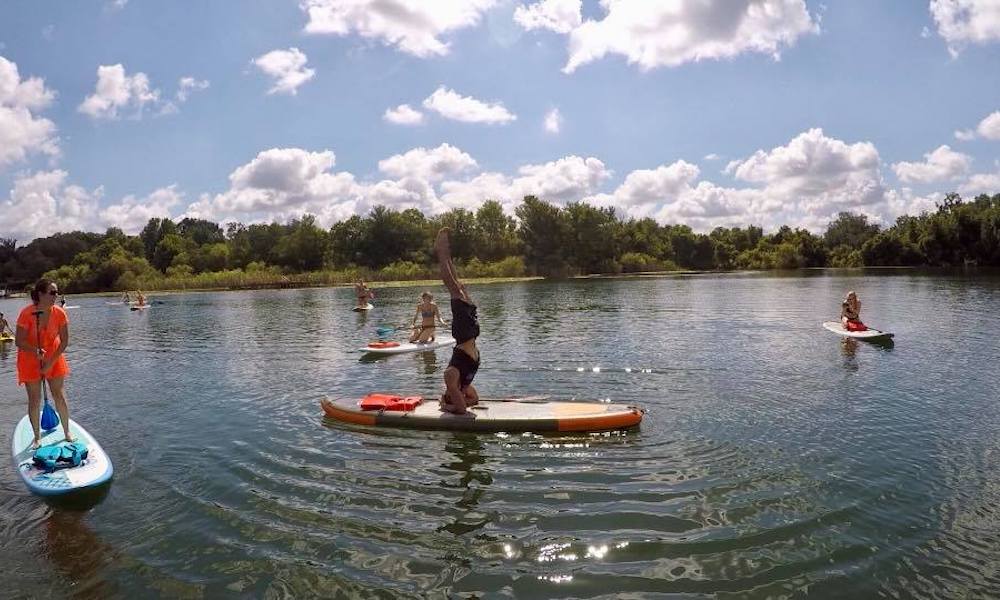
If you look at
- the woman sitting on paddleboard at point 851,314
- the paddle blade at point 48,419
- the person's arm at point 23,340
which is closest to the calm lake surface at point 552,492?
the paddle blade at point 48,419

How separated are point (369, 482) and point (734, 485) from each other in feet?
17.0

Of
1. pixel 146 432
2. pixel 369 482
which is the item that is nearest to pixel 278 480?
pixel 369 482

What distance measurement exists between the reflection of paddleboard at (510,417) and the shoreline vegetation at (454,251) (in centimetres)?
8014

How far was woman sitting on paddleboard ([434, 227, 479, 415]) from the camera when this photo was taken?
36.0ft

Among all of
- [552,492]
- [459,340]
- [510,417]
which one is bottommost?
[552,492]

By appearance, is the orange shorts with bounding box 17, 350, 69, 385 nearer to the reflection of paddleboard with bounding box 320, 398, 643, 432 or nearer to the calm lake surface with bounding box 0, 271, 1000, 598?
the calm lake surface with bounding box 0, 271, 1000, 598

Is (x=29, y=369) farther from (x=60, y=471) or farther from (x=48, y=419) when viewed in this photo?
(x=60, y=471)

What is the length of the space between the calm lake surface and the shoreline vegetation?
77.8 meters

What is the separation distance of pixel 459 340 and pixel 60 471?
6.38 metres

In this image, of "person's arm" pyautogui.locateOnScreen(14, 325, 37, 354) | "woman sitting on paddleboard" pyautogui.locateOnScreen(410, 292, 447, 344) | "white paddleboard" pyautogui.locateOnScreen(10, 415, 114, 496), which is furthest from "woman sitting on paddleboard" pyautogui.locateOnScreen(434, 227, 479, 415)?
"woman sitting on paddleboard" pyautogui.locateOnScreen(410, 292, 447, 344)

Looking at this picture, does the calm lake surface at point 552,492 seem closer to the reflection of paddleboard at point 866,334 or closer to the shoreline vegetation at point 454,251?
the reflection of paddleboard at point 866,334

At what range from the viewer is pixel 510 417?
11391mm

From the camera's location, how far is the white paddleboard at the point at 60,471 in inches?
343

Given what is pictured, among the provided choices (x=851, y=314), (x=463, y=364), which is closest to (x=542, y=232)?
(x=851, y=314)
